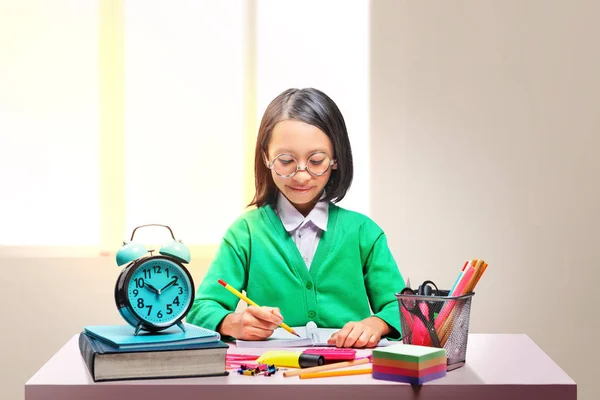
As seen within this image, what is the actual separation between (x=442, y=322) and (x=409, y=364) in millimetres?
150

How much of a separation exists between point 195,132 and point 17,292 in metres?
0.81

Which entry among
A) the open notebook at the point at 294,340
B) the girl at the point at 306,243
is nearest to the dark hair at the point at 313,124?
the girl at the point at 306,243

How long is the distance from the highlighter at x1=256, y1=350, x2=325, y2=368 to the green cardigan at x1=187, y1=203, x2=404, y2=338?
1.14 feet

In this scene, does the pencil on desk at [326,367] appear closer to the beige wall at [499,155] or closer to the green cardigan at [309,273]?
the green cardigan at [309,273]

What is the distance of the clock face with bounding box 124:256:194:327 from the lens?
1.27 m

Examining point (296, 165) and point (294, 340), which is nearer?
point (294, 340)

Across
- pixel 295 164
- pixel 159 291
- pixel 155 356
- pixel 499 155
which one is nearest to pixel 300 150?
pixel 295 164

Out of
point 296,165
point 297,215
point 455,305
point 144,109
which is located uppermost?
point 144,109

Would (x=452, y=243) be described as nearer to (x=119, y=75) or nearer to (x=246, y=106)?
(x=246, y=106)

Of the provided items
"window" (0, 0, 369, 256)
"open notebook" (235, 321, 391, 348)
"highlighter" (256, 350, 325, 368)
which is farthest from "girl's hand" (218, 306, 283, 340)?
"window" (0, 0, 369, 256)

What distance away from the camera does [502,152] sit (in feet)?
8.29

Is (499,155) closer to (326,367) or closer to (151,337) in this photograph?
(326,367)

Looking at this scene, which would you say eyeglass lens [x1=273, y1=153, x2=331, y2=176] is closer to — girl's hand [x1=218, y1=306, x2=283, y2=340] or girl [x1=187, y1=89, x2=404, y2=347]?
girl [x1=187, y1=89, x2=404, y2=347]

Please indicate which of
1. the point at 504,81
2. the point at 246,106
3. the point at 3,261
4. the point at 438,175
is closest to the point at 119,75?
the point at 246,106
